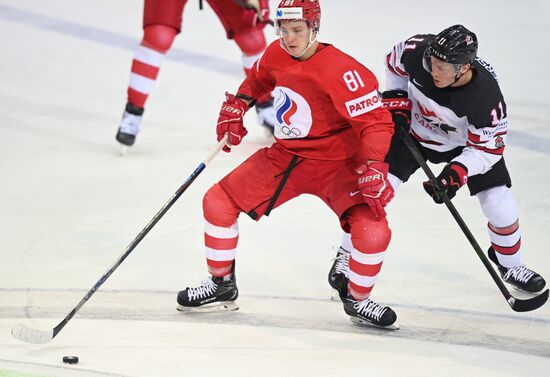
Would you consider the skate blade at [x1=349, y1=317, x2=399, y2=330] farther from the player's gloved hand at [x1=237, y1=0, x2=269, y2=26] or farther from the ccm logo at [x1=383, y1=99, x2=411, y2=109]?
the player's gloved hand at [x1=237, y1=0, x2=269, y2=26]

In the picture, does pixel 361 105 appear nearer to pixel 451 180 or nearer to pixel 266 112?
pixel 451 180

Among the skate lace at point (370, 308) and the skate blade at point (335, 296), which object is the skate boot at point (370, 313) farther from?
the skate blade at point (335, 296)

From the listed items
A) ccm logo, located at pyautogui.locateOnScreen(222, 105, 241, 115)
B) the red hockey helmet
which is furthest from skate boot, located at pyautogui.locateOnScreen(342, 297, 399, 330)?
the red hockey helmet

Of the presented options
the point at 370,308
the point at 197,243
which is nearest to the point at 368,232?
the point at 370,308

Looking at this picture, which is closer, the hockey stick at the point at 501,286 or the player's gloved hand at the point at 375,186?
the player's gloved hand at the point at 375,186

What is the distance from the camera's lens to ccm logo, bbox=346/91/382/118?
11.3 feet

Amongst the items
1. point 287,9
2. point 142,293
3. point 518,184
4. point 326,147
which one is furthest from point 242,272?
point 518,184

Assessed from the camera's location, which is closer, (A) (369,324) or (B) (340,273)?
(A) (369,324)

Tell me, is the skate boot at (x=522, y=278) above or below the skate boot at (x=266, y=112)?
above

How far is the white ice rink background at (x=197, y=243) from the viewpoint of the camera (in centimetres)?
339

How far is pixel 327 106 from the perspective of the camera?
11.6ft

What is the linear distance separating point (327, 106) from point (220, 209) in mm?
474

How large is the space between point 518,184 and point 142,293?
188cm

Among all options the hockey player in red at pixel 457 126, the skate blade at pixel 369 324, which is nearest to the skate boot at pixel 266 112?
the hockey player in red at pixel 457 126
